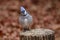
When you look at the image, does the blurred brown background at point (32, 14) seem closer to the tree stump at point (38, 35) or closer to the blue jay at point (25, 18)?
the blue jay at point (25, 18)

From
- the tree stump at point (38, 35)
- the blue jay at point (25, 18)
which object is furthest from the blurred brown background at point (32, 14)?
the tree stump at point (38, 35)

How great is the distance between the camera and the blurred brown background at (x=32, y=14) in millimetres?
4059

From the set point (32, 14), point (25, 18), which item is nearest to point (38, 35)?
point (25, 18)

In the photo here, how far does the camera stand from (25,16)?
2.31 metres

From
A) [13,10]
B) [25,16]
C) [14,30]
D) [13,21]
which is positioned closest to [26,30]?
[25,16]

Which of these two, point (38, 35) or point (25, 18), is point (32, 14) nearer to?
point (25, 18)

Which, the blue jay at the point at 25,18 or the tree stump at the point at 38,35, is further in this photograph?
the blue jay at the point at 25,18

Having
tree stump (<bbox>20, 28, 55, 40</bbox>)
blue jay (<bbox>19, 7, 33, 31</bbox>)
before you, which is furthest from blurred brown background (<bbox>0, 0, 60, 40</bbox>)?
tree stump (<bbox>20, 28, 55, 40</bbox>)

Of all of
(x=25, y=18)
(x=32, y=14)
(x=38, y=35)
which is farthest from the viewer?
(x=32, y=14)

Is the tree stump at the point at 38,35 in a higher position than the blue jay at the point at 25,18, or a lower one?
lower

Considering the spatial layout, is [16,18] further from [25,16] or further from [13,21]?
[25,16]

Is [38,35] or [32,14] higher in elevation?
[38,35]

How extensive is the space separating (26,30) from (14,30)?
68.7 inches

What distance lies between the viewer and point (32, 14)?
4.55 meters
